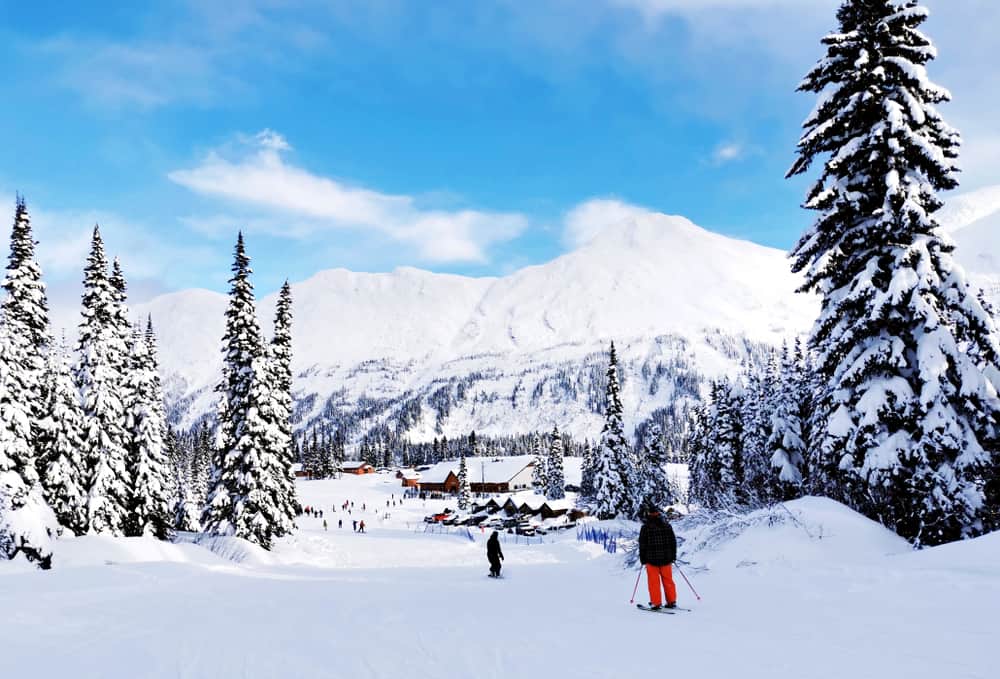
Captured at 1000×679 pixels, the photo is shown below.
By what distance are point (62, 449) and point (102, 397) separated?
2.92 metres

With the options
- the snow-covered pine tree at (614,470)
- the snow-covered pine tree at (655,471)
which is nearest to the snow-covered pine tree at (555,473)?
the snow-covered pine tree at (655,471)

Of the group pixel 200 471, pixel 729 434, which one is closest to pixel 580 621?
pixel 729 434

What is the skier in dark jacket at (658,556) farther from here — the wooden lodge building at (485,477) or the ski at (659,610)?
the wooden lodge building at (485,477)

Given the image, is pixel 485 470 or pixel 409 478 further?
pixel 409 478

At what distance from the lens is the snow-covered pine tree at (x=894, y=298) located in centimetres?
1327

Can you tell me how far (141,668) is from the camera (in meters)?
7.23

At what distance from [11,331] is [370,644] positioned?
2516 centimetres

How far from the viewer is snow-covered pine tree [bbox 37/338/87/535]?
28953 mm

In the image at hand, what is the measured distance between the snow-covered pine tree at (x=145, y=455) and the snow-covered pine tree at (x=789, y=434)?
1376 inches

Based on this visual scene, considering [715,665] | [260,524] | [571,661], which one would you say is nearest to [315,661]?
[571,661]

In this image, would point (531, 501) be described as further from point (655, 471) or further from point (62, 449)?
point (62, 449)

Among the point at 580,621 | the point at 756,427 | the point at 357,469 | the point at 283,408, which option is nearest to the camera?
the point at 580,621

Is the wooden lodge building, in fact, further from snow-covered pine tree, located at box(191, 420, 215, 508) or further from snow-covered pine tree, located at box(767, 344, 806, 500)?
snow-covered pine tree, located at box(767, 344, 806, 500)

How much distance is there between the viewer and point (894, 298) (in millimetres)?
13414
